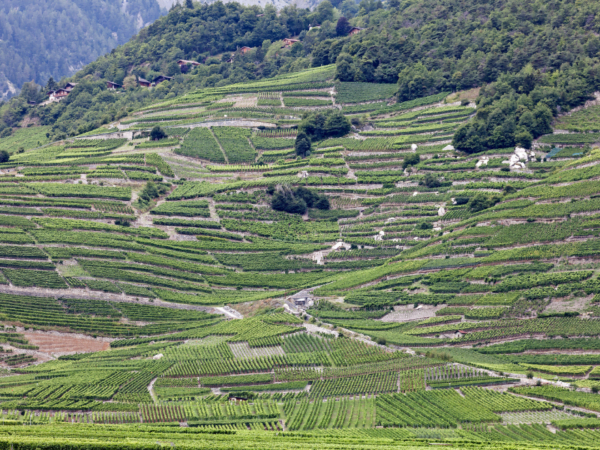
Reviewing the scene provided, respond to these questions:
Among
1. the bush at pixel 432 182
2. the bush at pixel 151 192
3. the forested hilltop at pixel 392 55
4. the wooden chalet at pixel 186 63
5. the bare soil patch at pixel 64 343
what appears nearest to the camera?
the bare soil patch at pixel 64 343

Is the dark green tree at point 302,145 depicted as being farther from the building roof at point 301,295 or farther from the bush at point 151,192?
the building roof at point 301,295

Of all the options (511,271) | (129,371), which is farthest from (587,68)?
(129,371)

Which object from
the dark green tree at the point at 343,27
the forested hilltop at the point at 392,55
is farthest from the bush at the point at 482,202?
the dark green tree at the point at 343,27

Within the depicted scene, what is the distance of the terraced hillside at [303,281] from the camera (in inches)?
2217

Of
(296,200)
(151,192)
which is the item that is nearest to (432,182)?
(296,200)

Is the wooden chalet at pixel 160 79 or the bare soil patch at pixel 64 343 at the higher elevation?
the wooden chalet at pixel 160 79

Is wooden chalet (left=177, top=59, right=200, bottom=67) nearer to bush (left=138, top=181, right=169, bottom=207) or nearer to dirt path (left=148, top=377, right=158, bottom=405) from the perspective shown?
bush (left=138, top=181, right=169, bottom=207)

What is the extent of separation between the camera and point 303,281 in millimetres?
83812

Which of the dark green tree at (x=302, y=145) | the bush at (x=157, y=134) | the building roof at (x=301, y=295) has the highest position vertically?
the bush at (x=157, y=134)

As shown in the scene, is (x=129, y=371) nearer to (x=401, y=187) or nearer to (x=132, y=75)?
(x=401, y=187)

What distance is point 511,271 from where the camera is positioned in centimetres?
7356

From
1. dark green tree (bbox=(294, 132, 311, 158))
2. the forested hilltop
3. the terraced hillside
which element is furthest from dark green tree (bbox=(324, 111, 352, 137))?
the forested hilltop

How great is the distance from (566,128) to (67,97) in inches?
3522

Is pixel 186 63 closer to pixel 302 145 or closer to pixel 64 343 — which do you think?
pixel 302 145
